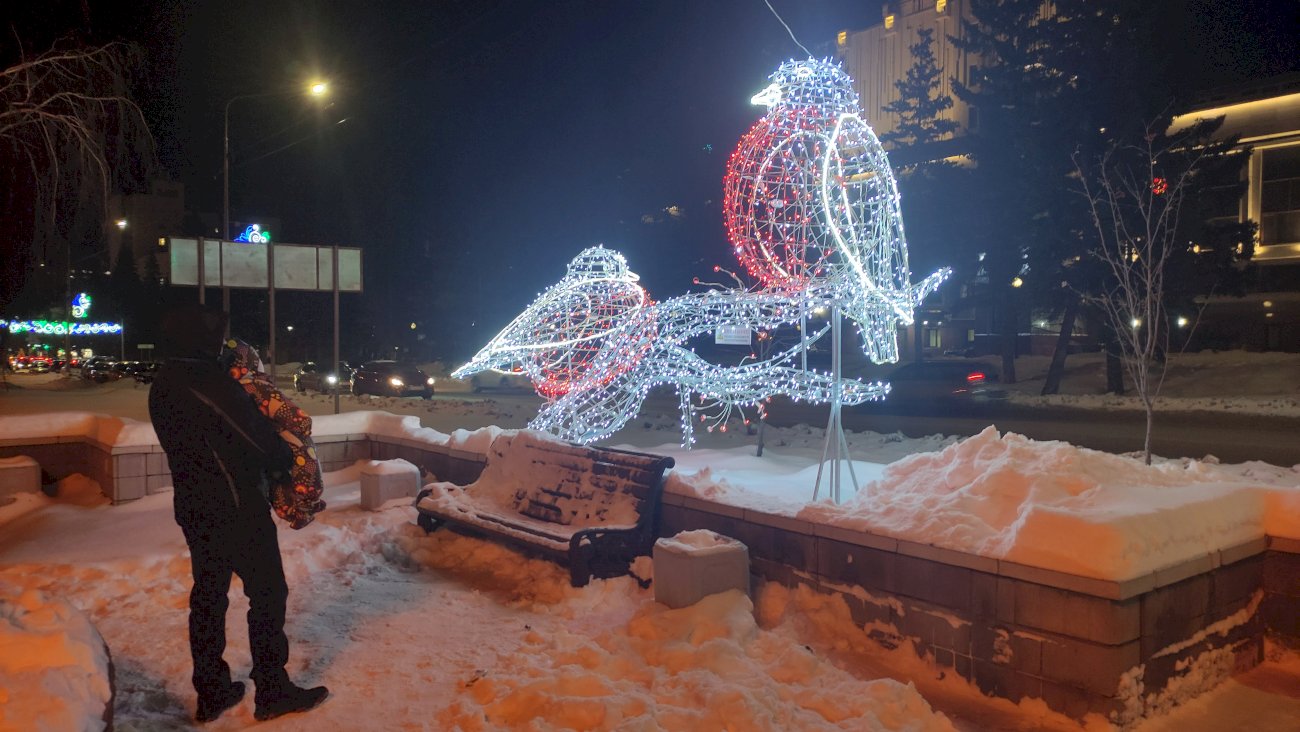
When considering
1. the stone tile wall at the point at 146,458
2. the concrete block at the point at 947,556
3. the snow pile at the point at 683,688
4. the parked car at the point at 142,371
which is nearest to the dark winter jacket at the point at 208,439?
the snow pile at the point at 683,688

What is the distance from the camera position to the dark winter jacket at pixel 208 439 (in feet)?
12.7

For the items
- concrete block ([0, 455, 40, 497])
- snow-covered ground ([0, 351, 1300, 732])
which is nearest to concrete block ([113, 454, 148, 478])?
concrete block ([0, 455, 40, 497])

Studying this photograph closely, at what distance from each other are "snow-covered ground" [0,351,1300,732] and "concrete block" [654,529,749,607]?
0.12 meters

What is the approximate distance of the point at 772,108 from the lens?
7434mm

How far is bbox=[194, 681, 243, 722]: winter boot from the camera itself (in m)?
3.99

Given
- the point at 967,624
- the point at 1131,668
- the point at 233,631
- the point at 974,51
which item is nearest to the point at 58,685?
the point at 233,631

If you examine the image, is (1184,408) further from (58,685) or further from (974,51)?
A: (58,685)

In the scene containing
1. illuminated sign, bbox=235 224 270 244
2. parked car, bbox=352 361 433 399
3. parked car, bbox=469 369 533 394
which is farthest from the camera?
parked car, bbox=469 369 533 394

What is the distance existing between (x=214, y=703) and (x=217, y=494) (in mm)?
1015

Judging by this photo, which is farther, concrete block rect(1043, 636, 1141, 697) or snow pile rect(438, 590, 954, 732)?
concrete block rect(1043, 636, 1141, 697)

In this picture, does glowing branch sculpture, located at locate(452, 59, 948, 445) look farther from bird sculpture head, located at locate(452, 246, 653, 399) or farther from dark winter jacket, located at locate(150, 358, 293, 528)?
dark winter jacket, located at locate(150, 358, 293, 528)

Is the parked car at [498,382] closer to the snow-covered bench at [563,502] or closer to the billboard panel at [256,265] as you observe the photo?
the billboard panel at [256,265]

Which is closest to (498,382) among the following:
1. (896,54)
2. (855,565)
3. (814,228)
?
(896,54)

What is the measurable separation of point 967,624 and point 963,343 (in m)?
50.6
